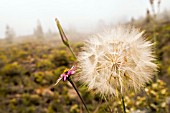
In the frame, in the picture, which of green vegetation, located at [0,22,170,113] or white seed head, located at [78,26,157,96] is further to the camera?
green vegetation, located at [0,22,170,113]

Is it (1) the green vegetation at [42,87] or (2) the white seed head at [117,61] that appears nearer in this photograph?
(2) the white seed head at [117,61]

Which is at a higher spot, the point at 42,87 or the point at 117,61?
the point at 117,61

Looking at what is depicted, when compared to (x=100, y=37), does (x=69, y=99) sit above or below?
below

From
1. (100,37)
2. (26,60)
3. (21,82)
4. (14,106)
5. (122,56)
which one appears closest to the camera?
(122,56)

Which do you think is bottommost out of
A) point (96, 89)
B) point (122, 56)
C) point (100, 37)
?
point (96, 89)

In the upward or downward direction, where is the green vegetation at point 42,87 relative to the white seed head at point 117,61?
downward

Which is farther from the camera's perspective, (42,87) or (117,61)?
(42,87)

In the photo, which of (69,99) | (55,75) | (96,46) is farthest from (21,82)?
(96,46)

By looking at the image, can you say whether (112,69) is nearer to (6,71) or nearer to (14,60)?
(6,71)
